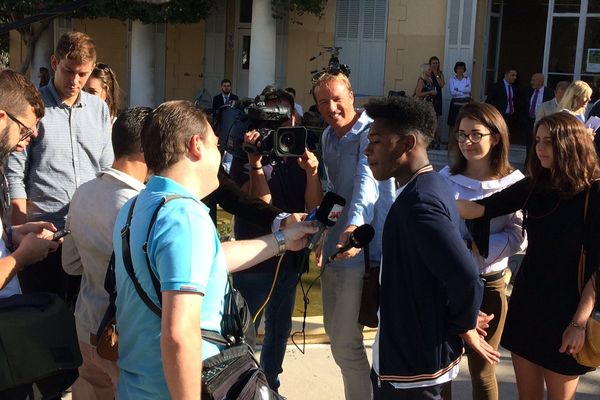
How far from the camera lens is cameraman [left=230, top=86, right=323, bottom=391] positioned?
4.14 meters

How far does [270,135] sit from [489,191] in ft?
Answer: 3.79

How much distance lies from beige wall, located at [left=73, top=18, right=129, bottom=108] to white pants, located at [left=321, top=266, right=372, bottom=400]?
747 inches

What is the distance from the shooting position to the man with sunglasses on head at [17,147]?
279 centimetres

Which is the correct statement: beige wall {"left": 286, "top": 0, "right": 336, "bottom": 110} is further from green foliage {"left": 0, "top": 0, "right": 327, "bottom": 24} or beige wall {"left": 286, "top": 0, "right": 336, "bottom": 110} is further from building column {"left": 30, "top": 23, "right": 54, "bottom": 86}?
building column {"left": 30, "top": 23, "right": 54, "bottom": 86}

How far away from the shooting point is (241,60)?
20.3 metres

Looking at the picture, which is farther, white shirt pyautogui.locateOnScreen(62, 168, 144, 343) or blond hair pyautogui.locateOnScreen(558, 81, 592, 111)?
blond hair pyautogui.locateOnScreen(558, 81, 592, 111)

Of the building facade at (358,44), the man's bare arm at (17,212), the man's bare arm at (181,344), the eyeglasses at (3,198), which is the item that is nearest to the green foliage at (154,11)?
the building facade at (358,44)

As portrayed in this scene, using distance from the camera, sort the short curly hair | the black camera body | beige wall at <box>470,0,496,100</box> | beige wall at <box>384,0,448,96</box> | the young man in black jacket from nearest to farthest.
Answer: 1. the young man in black jacket
2. the short curly hair
3. the black camera body
4. beige wall at <box>470,0,496,100</box>
5. beige wall at <box>384,0,448,96</box>

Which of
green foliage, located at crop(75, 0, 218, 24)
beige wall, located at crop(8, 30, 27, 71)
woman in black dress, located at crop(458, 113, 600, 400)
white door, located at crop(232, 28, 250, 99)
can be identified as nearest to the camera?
woman in black dress, located at crop(458, 113, 600, 400)

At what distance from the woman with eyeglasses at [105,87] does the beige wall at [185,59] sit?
51.4ft

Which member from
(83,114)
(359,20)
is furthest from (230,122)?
(359,20)

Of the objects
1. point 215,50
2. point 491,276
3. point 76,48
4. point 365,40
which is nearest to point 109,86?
point 76,48

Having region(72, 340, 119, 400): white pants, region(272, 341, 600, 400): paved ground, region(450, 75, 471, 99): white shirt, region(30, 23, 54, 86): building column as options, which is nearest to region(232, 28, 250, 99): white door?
region(30, 23, 54, 86): building column

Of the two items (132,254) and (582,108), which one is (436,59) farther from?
(132,254)
